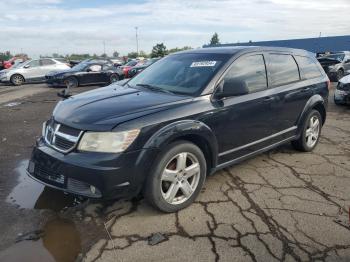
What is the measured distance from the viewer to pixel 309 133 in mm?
5926

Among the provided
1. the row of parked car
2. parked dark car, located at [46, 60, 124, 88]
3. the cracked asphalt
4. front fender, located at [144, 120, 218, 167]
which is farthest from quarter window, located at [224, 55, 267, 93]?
parked dark car, located at [46, 60, 124, 88]

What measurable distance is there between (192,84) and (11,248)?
2.55m

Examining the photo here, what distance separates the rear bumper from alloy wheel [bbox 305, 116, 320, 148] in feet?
10.9

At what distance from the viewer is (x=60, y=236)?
11.3 feet

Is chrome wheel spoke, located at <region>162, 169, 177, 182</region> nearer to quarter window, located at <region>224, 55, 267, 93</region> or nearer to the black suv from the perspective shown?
the black suv

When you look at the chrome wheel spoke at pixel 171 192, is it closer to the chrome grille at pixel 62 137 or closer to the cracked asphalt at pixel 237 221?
the cracked asphalt at pixel 237 221

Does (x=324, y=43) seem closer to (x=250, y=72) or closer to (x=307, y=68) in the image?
(x=307, y=68)

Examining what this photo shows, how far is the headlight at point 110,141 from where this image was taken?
339 centimetres

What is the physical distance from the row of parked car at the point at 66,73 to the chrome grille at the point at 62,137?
13633 millimetres

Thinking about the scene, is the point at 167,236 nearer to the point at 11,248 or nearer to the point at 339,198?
the point at 11,248

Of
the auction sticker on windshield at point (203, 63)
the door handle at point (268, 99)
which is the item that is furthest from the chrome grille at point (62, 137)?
the door handle at point (268, 99)

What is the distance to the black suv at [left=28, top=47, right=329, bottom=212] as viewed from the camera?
3.43m

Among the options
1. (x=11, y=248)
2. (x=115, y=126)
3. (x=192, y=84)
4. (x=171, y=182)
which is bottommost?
(x=11, y=248)

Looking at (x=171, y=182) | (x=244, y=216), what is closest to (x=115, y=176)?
(x=171, y=182)
